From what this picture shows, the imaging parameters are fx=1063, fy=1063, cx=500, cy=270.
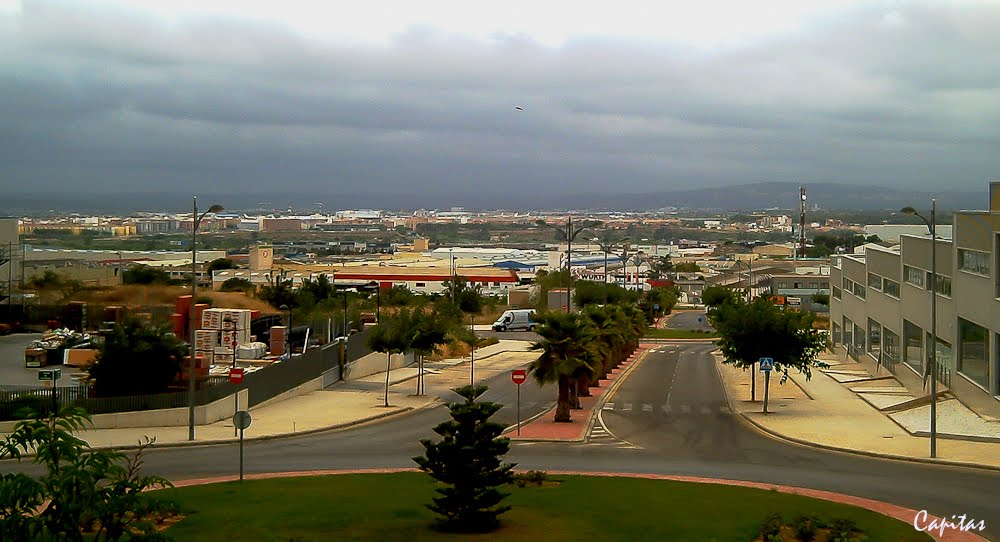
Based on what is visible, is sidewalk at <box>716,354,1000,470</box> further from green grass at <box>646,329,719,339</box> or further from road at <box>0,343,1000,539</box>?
green grass at <box>646,329,719,339</box>

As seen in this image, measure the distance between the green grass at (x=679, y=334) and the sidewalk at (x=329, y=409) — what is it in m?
31.4

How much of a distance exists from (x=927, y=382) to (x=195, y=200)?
3082 centimetres

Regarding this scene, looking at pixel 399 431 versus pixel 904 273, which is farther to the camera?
pixel 904 273

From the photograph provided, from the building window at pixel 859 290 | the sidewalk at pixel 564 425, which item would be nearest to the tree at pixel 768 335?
the sidewalk at pixel 564 425

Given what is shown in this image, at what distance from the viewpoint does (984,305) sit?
39.4 metres

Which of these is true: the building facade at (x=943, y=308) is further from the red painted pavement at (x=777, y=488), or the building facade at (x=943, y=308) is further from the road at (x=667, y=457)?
the red painted pavement at (x=777, y=488)

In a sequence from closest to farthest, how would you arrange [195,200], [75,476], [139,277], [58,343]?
[75,476], [195,200], [58,343], [139,277]

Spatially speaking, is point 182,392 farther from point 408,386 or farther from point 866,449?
point 866,449

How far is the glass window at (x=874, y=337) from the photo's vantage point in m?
59.8

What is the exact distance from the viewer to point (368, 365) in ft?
180

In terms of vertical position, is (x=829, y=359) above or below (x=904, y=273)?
below

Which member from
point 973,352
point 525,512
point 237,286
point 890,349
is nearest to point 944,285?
point 973,352

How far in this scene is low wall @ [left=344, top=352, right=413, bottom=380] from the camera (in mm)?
52125

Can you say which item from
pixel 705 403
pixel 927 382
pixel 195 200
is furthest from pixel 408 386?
pixel 927 382
